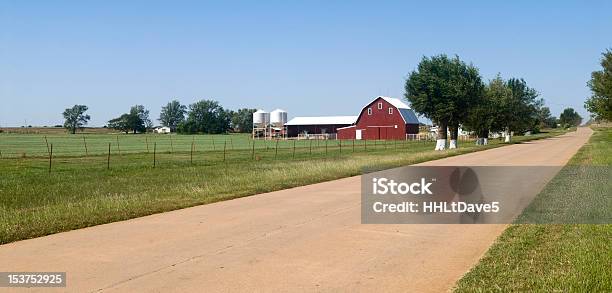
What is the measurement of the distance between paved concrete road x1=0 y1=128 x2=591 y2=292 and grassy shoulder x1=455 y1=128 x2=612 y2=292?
320mm

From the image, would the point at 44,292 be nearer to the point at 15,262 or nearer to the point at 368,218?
the point at 15,262

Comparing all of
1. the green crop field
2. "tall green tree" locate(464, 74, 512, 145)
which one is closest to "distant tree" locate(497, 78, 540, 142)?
"tall green tree" locate(464, 74, 512, 145)

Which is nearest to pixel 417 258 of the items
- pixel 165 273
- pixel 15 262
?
pixel 165 273

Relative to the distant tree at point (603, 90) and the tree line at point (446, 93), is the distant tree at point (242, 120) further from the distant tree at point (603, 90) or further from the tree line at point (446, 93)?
the distant tree at point (603, 90)

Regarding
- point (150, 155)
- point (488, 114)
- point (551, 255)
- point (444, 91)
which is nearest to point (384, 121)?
point (488, 114)

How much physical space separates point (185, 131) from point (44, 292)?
522 feet

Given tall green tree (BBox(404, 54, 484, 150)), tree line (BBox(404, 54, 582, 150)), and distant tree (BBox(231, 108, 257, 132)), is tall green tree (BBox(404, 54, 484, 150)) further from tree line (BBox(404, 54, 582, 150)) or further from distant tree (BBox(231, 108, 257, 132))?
distant tree (BBox(231, 108, 257, 132))

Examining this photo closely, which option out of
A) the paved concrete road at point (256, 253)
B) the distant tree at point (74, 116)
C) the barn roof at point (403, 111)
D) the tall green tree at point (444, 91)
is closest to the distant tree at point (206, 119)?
the distant tree at point (74, 116)

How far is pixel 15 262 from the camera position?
23.8 feet

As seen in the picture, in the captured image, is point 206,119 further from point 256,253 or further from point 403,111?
point 256,253

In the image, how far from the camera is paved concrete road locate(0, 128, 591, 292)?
6.30m

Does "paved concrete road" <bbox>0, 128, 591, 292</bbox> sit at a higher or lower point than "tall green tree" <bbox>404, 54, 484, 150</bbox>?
lower

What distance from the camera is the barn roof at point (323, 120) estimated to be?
103 metres

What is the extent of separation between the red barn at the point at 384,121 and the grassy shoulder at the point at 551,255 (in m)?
73.4
